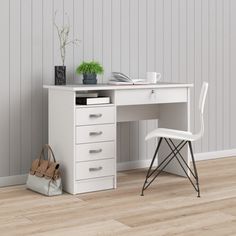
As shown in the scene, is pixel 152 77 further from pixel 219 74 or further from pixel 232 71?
pixel 232 71

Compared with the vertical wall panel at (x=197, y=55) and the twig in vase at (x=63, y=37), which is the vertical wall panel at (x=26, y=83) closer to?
the twig in vase at (x=63, y=37)

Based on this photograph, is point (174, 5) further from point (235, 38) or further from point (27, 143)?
point (27, 143)

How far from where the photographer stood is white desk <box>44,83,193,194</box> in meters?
3.94

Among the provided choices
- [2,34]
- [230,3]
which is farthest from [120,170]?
[230,3]

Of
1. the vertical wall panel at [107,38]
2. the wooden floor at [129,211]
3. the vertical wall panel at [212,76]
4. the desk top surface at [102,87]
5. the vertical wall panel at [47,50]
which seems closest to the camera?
the wooden floor at [129,211]

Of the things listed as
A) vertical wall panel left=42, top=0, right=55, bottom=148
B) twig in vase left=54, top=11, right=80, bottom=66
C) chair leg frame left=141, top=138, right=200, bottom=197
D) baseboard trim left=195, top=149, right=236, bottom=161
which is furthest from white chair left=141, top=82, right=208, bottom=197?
twig in vase left=54, top=11, right=80, bottom=66

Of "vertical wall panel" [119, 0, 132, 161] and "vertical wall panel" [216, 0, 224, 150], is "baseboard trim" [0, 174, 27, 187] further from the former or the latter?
"vertical wall panel" [216, 0, 224, 150]

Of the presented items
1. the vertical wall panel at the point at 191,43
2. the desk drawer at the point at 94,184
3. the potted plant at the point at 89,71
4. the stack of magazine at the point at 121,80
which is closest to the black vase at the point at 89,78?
the potted plant at the point at 89,71

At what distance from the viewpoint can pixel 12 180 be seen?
426 centimetres

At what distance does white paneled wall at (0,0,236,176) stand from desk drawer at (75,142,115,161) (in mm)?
537

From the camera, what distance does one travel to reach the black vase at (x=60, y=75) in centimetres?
423

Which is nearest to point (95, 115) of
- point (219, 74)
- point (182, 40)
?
point (182, 40)

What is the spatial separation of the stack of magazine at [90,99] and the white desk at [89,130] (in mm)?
34

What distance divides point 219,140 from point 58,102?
6.41 ft
